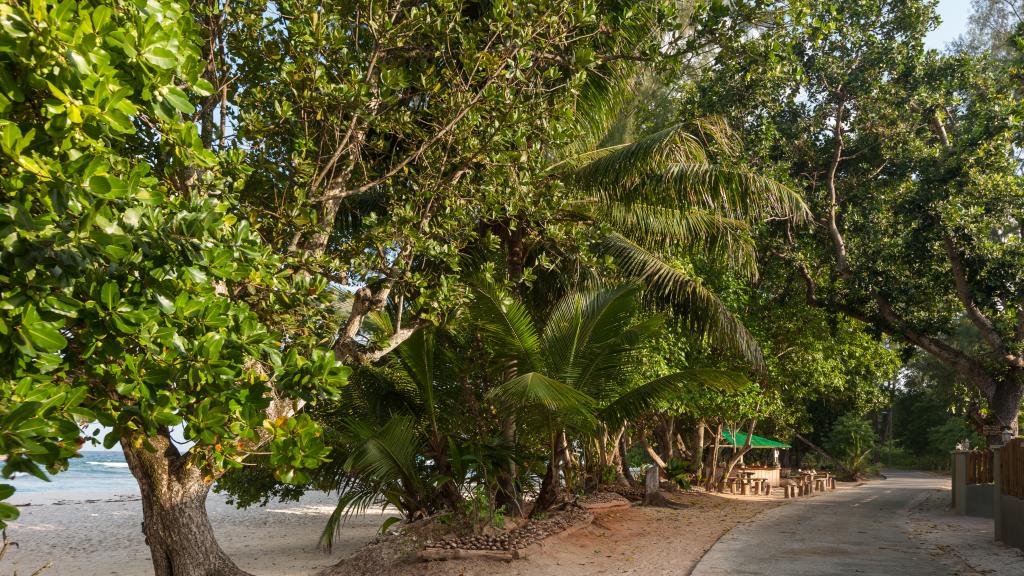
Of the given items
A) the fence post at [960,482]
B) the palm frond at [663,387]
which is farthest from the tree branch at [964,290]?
the palm frond at [663,387]

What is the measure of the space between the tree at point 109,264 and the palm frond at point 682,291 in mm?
7763

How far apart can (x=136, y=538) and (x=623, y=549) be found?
14.3m

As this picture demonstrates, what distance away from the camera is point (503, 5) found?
6.61m

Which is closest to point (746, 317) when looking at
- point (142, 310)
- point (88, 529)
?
point (142, 310)

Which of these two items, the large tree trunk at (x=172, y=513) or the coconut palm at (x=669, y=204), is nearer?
the large tree trunk at (x=172, y=513)

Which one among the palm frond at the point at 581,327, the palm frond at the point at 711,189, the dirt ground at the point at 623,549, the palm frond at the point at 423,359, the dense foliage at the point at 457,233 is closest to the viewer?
the dense foliage at the point at 457,233

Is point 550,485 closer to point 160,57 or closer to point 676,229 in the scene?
point 676,229

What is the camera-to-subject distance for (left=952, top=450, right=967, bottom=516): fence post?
46.3 feet

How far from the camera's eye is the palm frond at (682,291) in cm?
1102

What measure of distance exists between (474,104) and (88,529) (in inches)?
800

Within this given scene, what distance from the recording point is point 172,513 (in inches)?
228

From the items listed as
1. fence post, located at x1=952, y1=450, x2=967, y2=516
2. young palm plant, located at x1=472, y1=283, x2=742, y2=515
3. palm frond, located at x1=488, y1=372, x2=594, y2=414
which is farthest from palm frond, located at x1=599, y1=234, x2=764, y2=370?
fence post, located at x1=952, y1=450, x2=967, y2=516

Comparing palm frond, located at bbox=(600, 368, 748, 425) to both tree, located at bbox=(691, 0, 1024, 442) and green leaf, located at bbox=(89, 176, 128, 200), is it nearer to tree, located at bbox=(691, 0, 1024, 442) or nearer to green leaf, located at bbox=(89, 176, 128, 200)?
tree, located at bbox=(691, 0, 1024, 442)

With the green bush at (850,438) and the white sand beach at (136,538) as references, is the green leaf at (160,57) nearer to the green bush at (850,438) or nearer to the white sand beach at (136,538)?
the white sand beach at (136,538)
